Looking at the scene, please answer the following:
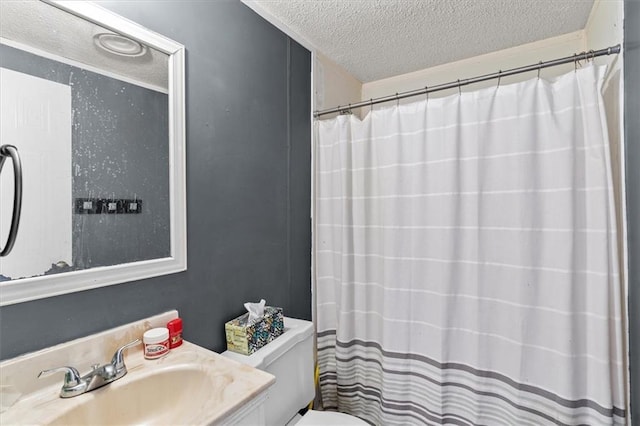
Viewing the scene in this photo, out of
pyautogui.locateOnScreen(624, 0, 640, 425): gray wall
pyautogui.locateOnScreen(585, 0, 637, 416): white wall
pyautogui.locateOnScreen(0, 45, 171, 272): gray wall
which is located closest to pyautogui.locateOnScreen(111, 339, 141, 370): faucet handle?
pyautogui.locateOnScreen(0, 45, 171, 272): gray wall

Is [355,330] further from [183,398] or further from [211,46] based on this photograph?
[211,46]

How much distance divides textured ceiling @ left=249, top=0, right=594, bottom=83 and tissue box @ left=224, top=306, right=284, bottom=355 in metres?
1.46

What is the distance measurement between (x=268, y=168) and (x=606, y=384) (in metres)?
1.64

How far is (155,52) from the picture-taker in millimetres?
1084

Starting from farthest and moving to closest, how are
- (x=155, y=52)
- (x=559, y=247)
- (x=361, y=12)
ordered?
(x=361, y=12) → (x=559, y=247) → (x=155, y=52)

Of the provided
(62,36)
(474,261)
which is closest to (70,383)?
(62,36)

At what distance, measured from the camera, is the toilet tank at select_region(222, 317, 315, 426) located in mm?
1203

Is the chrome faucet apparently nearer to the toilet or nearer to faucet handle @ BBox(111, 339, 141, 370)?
faucet handle @ BBox(111, 339, 141, 370)

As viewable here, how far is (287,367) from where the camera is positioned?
1315 mm

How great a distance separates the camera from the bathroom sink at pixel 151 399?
0.82m

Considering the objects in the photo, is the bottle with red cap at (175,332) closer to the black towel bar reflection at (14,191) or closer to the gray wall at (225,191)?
the gray wall at (225,191)

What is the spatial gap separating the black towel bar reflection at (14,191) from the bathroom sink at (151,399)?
45 cm

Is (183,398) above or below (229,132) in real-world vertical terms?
below

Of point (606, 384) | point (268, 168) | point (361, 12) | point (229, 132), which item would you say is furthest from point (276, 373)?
point (361, 12)
